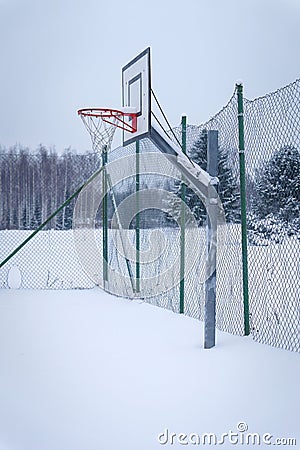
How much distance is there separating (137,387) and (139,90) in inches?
91.5

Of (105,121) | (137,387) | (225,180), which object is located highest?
(105,121)

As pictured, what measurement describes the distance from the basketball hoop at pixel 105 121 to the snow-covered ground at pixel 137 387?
1619 millimetres

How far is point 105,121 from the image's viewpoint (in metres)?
4.20

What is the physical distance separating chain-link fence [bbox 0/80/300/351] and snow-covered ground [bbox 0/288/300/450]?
44 centimetres

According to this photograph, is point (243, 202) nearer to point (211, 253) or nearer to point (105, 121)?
point (211, 253)

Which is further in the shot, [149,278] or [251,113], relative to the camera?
[149,278]

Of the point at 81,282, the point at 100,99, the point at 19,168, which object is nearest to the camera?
the point at 100,99

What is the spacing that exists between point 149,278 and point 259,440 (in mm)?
3639

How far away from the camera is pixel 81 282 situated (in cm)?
725

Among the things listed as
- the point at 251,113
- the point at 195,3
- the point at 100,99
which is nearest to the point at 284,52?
the point at 251,113

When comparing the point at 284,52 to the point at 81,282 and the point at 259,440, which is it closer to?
the point at 259,440

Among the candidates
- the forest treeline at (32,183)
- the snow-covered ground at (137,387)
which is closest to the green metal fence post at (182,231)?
the snow-covered ground at (137,387)

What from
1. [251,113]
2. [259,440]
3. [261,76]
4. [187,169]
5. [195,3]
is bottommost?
[259,440]

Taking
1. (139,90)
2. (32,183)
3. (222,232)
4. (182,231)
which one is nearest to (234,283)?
(222,232)
